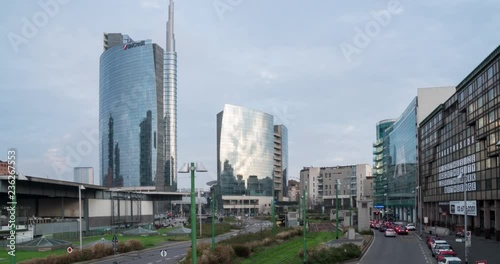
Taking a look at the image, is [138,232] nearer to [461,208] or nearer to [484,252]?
[461,208]

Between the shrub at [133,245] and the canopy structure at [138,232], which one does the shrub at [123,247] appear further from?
the canopy structure at [138,232]

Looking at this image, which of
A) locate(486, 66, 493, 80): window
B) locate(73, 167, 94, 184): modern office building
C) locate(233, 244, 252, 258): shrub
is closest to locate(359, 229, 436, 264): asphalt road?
locate(233, 244, 252, 258): shrub

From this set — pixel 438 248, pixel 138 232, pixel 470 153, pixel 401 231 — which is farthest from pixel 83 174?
pixel 438 248

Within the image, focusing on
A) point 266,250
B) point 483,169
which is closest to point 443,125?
point 483,169

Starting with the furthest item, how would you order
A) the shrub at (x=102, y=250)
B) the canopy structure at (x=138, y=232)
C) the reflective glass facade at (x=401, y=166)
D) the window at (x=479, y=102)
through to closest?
the reflective glass facade at (x=401, y=166) < the canopy structure at (x=138, y=232) < the window at (x=479, y=102) < the shrub at (x=102, y=250)

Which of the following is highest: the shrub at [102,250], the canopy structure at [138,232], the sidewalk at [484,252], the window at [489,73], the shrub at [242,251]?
the window at [489,73]

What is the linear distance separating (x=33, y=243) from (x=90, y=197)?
31756 millimetres

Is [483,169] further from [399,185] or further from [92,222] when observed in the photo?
[399,185]

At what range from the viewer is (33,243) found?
6009cm

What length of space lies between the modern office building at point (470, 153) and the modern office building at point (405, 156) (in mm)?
11176

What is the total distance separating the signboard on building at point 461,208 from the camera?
3091 inches

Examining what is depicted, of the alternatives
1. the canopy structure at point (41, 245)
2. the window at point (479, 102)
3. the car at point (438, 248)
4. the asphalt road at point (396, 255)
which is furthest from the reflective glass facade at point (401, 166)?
the canopy structure at point (41, 245)

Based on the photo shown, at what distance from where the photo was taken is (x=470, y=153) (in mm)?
81750

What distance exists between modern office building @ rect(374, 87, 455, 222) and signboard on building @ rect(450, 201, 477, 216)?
20.9 m
